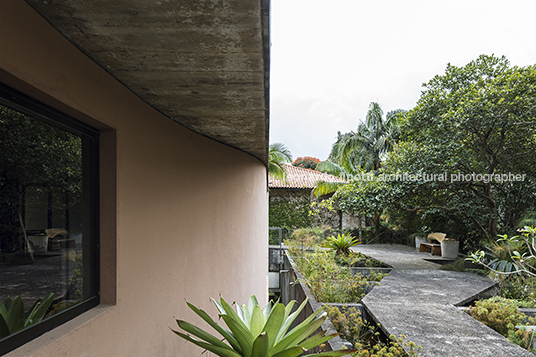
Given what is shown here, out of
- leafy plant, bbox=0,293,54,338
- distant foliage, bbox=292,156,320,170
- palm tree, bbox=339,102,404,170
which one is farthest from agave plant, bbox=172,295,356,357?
distant foliage, bbox=292,156,320,170

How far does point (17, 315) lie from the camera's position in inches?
53.0

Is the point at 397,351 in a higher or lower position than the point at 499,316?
higher

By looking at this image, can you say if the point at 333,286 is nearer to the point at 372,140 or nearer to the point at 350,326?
the point at 350,326

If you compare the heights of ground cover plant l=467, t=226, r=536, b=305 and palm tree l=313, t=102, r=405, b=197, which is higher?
palm tree l=313, t=102, r=405, b=197

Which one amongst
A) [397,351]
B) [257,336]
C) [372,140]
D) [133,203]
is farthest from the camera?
[372,140]

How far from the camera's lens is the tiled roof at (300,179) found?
17547mm

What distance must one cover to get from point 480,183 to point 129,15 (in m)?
10.1

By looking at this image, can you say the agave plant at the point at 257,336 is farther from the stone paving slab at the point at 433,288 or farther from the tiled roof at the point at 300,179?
the tiled roof at the point at 300,179

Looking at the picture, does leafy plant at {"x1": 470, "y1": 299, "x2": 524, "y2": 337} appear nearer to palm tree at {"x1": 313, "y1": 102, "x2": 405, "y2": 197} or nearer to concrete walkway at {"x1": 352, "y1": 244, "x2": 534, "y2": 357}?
concrete walkway at {"x1": 352, "y1": 244, "x2": 534, "y2": 357}

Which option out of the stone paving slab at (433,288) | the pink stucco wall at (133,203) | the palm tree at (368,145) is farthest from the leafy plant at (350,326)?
the palm tree at (368,145)

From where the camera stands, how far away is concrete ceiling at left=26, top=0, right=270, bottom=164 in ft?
4.38

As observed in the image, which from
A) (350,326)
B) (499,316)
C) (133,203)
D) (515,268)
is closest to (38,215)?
(133,203)

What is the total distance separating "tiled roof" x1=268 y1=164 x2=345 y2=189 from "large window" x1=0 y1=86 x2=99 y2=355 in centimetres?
1478

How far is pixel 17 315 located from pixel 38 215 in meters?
0.41
